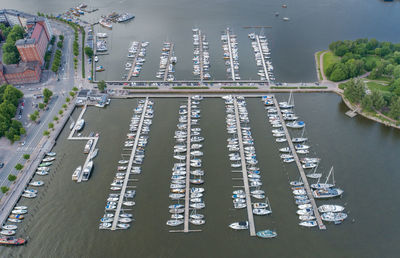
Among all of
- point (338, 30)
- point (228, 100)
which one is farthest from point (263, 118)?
point (338, 30)

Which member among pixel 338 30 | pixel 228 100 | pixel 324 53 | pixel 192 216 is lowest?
pixel 192 216

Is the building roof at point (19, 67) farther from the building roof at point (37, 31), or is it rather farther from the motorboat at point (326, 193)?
the motorboat at point (326, 193)

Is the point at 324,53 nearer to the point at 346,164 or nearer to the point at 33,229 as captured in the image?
the point at 346,164

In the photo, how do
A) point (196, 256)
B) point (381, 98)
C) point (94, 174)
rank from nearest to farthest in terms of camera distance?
point (196, 256), point (94, 174), point (381, 98)

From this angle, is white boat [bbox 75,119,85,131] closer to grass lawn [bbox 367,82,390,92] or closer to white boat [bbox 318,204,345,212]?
white boat [bbox 318,204,345,212]

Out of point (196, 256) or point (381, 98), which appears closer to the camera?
point (196, 256)

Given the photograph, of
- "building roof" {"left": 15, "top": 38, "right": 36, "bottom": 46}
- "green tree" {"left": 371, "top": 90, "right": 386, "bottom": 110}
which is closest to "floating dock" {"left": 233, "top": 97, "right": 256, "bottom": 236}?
"green tree" {"left": 371, "top": 90, "right": 386, "bottom": 110}

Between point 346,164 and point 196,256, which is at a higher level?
point 346,164

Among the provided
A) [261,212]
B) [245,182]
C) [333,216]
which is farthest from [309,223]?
[245,182]

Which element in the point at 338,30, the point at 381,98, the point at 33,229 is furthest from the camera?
the point at 338,30
